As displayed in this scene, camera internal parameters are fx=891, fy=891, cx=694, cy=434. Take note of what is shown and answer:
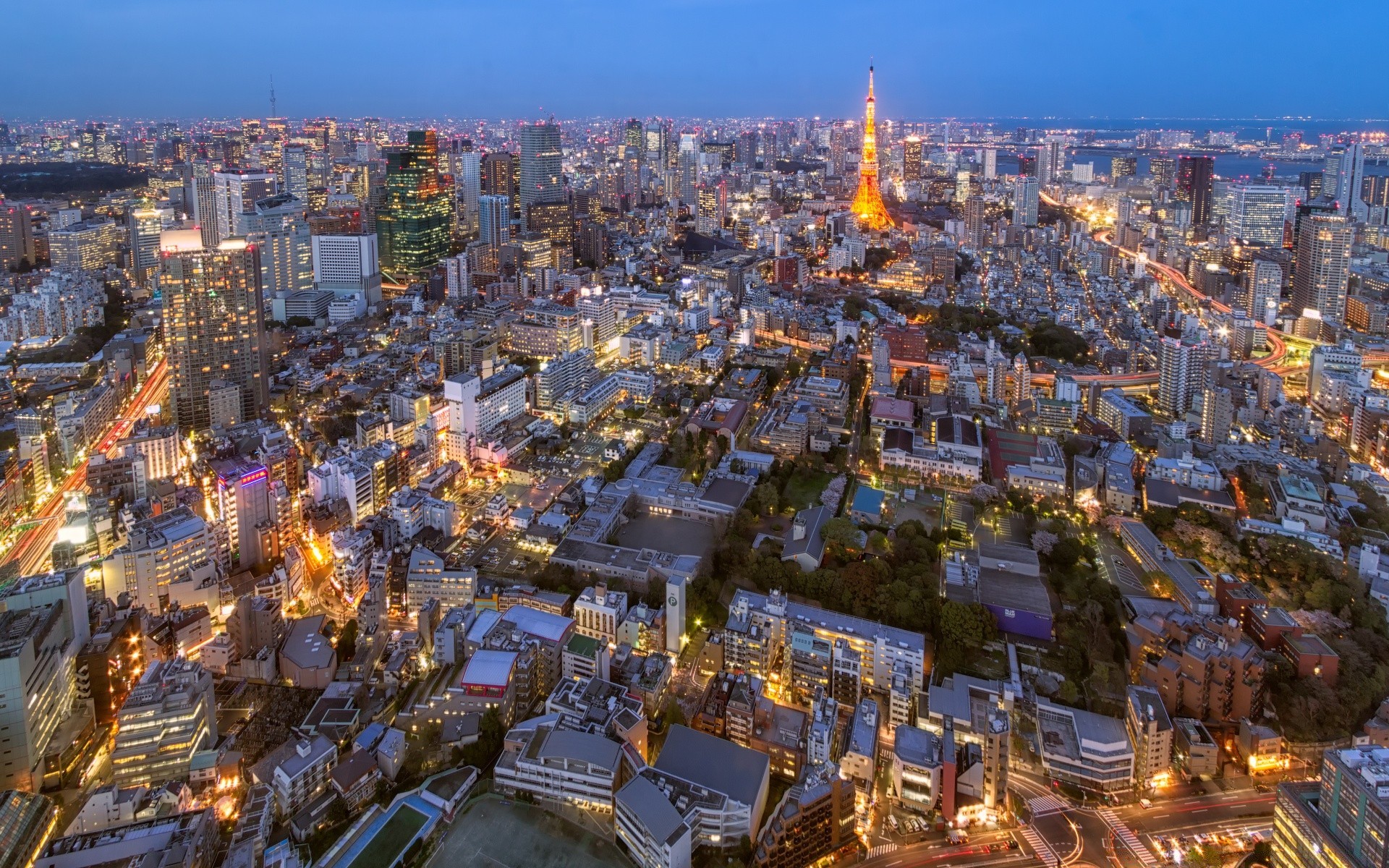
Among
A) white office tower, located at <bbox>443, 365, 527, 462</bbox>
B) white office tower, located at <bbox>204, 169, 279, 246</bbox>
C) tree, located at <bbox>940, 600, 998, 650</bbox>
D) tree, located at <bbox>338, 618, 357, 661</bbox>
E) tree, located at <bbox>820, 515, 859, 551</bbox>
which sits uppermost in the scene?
white office tower, located at <bbox>204, 169, 279, 246</bbox>

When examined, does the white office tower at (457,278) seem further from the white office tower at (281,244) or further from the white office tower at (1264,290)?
the white office tower at (1264,290)

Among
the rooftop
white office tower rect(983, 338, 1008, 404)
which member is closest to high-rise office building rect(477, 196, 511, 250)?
white office tower rect(983, 338, 1008, 404)

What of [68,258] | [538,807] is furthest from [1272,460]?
[68,258]

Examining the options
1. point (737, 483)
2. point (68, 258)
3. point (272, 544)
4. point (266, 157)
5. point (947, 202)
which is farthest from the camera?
point (947, 202)

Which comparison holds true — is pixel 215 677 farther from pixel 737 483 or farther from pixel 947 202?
pixel 947 202

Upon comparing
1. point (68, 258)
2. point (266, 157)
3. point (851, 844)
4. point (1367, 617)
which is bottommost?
point (851, 844)

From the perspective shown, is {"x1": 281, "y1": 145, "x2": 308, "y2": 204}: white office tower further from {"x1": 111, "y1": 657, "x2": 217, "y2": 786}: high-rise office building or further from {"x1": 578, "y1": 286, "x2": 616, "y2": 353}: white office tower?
{"x1": 111, "y1": 657, "x2": 217, "y2": 786}: high-rise office building

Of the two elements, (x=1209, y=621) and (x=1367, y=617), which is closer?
(x=1209, y=621)
